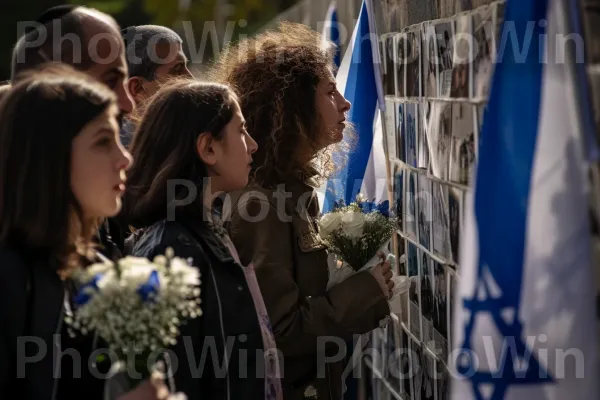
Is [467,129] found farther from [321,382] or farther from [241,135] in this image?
[321,382]

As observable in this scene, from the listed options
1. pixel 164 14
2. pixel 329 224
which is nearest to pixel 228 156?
pixel 329 224

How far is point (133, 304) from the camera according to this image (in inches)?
101

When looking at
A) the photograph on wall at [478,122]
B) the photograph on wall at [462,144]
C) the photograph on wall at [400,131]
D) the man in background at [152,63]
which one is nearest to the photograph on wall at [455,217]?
the photograph on wall at [462,144]

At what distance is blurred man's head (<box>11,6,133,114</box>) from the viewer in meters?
3.94

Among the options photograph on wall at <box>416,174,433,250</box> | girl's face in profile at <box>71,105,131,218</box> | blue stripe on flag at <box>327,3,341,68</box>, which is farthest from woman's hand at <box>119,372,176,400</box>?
blue stripe on flag at <box>327,3,341,68</box>

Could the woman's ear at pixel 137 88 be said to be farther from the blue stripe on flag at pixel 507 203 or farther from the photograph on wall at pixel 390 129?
the blue stripe on flag at pixel 507 203

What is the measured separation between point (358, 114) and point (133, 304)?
2.61 meters

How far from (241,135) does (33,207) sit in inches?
39.5

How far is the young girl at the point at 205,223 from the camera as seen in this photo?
10.6ft

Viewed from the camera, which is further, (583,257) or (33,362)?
(33,362)

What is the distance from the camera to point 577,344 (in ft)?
7.86

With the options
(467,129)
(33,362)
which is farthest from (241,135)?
(33,362)

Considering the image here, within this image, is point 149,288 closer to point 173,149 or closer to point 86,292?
point 86,292

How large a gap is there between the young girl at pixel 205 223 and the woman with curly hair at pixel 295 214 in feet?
0.78
